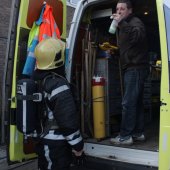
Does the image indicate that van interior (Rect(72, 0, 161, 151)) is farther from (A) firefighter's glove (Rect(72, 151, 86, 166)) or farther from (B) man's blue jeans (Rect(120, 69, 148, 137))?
(A) firefighter's glove (Rect(72, 151, 86, 166))

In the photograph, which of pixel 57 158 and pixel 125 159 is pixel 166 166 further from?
pixel 57 158

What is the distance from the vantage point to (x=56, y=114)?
3.25m

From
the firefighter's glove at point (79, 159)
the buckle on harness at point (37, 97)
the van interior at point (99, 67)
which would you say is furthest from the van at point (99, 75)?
the buckle on harness at point (37, 97)

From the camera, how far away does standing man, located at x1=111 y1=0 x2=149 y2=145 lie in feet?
13.4

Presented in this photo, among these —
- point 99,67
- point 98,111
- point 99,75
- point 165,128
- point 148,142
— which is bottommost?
point 148,142

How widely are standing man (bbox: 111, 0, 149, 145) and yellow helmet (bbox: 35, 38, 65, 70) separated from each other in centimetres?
99

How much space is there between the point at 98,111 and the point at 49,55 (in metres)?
1.37

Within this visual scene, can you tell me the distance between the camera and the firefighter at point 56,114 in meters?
3.25

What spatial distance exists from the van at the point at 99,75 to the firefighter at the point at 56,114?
1.68 feet

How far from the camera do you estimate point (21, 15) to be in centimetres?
388

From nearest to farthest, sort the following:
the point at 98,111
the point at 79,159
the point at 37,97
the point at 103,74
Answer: the point at 37,97
the point at 79,159
the point at 98,111
the point at 103,74

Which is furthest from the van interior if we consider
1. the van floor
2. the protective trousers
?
the protective trousers

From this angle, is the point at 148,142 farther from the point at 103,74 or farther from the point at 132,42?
the point at 132,42

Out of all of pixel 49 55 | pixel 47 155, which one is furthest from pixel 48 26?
pixel 47 155
